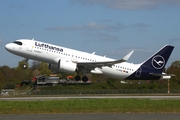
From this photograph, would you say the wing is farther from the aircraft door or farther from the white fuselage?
the aircraft door

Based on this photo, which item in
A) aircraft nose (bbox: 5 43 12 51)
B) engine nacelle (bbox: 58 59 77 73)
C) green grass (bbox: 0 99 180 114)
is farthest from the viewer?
aircraft nose (bbox: 5 43 12 51)

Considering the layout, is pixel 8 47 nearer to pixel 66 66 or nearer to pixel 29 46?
pixel 29 46

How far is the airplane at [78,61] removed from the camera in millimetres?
46906

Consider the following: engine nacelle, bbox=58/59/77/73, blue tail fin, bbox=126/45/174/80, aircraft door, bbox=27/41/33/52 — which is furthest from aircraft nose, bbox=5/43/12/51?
blue tail fin, bbox=126/45/174/80

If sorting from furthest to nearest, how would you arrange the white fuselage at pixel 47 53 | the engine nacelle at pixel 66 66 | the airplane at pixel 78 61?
the engine nacelle at pixel 66 66 < the airplane at pixel 78 61 < the white fuselage at pixel 47 53

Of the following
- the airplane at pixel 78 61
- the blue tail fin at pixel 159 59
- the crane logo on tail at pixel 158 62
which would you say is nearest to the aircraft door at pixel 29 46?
the airplane at pixel 78 61

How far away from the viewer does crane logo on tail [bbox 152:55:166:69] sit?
57225 millimetres

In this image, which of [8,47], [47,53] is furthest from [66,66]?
[8,47]

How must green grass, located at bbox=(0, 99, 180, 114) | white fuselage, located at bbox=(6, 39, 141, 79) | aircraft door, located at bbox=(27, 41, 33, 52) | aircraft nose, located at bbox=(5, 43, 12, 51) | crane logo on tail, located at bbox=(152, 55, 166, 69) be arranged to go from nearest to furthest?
green grass, located at bbox=(0, 99, 180, 114), aircraft door, located at bbox=(27, 41, 33, 52), white fuselage, located at bbox=(6, 39, 141, 79), aircraft nose, located at bbox=(5, 43, 12, 51), crane logo on tail, located at bbox=(152, 55, 166, 69)

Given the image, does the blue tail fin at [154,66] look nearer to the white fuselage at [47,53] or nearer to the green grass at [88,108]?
the white fuselage at [47,53]

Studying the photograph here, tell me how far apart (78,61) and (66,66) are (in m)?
2.16

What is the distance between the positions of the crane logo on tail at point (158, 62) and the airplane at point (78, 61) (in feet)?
3.65

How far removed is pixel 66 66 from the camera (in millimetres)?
47406

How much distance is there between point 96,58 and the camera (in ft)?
166
